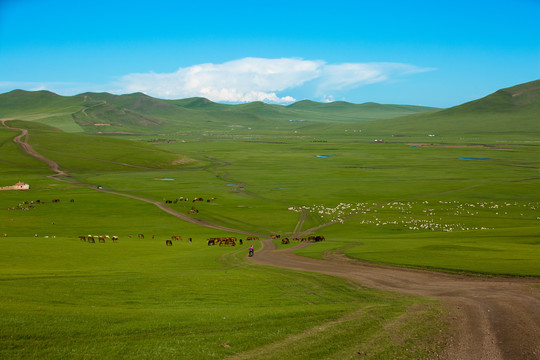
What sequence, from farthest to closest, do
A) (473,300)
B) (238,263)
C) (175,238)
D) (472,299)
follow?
(175,238) < (238,263) < (472,299) < (473,300)

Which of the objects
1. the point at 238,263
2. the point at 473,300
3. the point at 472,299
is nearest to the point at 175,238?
the point at 238,263

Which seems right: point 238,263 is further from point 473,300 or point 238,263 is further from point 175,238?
point 175,238

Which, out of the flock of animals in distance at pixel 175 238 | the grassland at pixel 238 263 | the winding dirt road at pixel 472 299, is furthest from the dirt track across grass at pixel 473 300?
the flock of animals in distance at pixel 175 238

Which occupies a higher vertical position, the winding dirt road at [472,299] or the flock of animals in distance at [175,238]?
the winding dirt road at [472,299]

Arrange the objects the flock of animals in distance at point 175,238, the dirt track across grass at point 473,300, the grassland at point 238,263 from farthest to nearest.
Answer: the flock of animals in distance at point 175,238
the dirt track across grass at point 473,300
the grassland at point 238,263

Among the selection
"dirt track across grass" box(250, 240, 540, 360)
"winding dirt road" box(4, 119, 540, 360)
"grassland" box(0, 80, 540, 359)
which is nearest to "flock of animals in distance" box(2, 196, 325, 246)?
"grassland" box(0, 80, 540, 359)

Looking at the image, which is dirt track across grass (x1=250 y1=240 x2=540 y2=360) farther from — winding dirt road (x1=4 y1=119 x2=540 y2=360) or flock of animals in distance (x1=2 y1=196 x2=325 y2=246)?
flock of animals in distance (x1=2 y1=196 x2=325 y2=246)

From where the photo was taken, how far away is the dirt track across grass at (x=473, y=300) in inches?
719

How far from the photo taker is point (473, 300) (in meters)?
25.2

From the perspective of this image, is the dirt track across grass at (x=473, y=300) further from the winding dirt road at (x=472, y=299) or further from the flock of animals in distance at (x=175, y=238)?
the flock of animals in distance at (x=175, y=238)

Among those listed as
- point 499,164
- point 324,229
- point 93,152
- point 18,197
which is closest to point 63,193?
point 18,197

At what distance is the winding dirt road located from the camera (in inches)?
719

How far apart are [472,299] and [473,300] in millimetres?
257

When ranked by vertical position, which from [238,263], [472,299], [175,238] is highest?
[472,299]
